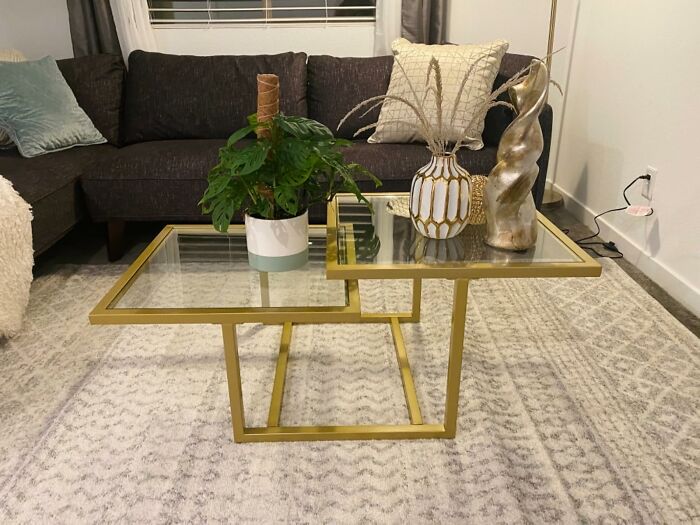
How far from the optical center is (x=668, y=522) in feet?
3.51

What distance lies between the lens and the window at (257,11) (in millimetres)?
3016

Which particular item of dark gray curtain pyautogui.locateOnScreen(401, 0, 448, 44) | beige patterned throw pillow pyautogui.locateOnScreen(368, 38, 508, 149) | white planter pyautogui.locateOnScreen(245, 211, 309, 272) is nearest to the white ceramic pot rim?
white planter pyautogui.locateOnScreen(245, 211, 309, 272)

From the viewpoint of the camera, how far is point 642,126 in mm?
2209

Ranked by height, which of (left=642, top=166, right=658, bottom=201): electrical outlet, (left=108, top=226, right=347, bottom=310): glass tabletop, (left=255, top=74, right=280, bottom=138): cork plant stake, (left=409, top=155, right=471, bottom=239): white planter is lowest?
(left=642, top=166, right=658, bottom=201): electrical outlet

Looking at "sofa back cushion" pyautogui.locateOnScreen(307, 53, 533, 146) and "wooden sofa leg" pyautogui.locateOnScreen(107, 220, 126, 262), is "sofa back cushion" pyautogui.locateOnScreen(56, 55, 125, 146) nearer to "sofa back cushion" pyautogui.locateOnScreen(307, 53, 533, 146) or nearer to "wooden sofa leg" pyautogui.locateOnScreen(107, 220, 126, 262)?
"wooden sofa leg" pyautogui.locateOnScreen(107, 220, 126, 262)

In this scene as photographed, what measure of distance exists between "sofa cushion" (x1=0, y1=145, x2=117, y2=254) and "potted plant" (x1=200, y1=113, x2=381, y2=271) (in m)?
1.01

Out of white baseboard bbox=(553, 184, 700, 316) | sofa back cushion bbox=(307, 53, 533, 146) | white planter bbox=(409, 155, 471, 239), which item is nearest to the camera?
white planter bbox=(409, 155, 471, 239)

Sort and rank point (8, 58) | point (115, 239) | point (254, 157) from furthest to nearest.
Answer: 1. point (8, 58)
2. point (115, 239)
3. point (254, 157)

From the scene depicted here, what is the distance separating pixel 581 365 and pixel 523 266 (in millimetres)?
568

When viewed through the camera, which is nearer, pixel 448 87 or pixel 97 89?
pixel 448 87

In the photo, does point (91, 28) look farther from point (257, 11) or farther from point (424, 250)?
point (424, 250)

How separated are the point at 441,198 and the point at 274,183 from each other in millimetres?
371

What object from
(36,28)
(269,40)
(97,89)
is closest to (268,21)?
(269,40)

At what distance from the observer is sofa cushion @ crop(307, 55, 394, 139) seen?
2.59 m
